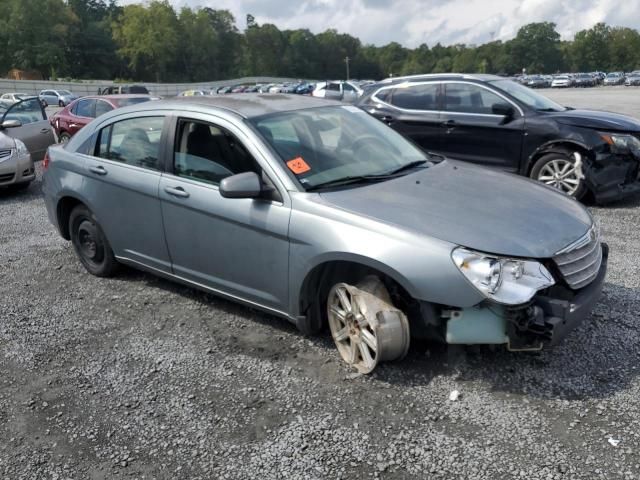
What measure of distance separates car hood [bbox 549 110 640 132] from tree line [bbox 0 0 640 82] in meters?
94.8

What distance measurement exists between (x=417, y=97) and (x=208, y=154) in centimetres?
533

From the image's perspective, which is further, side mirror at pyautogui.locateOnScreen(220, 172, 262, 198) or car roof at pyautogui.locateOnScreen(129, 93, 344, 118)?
car roof at pyautogui.locateOnScreen(129, 93, 344, 118)

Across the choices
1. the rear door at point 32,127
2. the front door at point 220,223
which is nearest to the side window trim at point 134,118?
the front door at point 220,223

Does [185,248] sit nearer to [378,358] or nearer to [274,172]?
[274,172]

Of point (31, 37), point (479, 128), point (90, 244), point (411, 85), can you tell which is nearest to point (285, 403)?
point (90, 244)

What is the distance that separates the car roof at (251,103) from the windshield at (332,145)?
92 mm

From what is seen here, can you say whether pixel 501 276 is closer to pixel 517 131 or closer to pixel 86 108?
pixel 517 131

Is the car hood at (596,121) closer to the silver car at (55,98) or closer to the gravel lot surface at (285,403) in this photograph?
the gravel lot surface at (285,403)

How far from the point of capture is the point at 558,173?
287 inches

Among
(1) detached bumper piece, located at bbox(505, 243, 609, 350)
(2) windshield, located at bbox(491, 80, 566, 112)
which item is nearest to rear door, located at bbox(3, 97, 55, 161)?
(2) windshield, located at bbox(491, 80, 566, 112)

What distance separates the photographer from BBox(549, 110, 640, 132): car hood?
23.4 feet

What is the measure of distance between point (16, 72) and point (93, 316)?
95391mm

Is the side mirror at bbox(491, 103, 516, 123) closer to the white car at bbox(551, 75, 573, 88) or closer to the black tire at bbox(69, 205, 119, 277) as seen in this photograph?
the black tire at bbox(69, 205, 119, 277)

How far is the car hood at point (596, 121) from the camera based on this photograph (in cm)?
714
